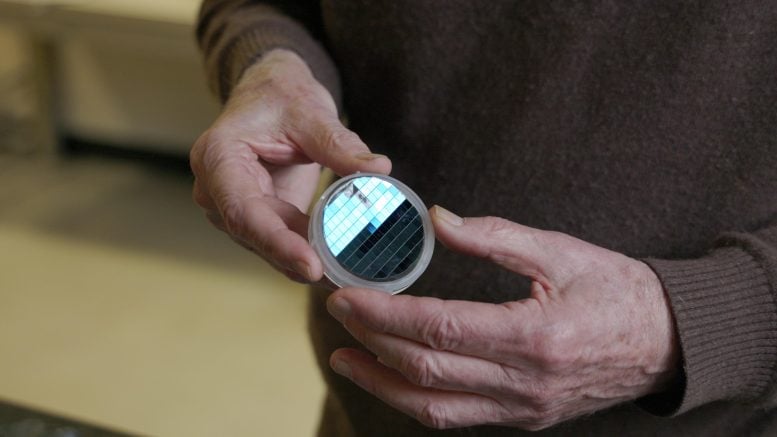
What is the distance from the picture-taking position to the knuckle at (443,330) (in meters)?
0.47

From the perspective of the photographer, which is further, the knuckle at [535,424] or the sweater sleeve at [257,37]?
the sweater sleeve at [257,37]

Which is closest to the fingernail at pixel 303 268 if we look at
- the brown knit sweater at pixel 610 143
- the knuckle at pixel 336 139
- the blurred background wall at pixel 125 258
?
the knuckle at pixel 336 139

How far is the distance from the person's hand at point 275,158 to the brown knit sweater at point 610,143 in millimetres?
76

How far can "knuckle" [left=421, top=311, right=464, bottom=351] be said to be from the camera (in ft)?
1.55

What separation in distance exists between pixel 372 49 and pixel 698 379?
1.27 feet

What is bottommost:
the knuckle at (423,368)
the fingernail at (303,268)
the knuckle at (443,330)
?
the knuckle at (423,368)

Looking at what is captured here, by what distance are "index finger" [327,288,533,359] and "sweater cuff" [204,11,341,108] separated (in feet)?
0.95

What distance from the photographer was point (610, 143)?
2.02ft

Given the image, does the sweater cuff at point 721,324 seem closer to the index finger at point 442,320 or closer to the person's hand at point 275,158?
the index finger at point 442,320

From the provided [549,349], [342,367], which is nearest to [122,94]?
[342,367]

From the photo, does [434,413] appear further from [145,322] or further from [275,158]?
[145,322]

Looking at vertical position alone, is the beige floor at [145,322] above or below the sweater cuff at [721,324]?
below

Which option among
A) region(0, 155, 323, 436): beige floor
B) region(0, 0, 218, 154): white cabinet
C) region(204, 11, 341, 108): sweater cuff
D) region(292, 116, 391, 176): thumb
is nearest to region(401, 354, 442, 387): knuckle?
region(292, 116, 391, 176): thumb

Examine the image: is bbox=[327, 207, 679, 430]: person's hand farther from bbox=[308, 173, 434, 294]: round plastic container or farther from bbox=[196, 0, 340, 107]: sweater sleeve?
bbox=[196, 0, 340, 107]: sweater sleeve
